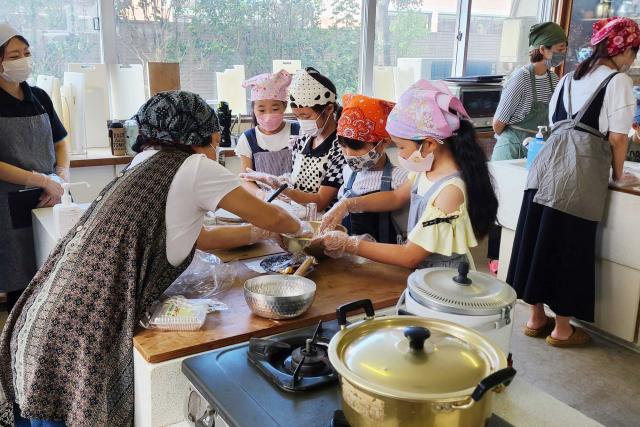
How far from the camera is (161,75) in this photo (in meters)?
3.21

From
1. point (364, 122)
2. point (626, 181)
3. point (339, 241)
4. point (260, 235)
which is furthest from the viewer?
point (626, 181)

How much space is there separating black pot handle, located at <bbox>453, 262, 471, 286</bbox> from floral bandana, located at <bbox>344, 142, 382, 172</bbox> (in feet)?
3.15

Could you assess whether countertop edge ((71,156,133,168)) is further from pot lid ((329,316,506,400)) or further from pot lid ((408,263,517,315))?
pot lid ((329,316,506,400))

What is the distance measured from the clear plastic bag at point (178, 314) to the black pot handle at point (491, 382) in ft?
2.30

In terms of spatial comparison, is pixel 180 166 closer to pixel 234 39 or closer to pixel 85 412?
pixel 85 412

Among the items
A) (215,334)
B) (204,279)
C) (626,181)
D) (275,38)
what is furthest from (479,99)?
(215,334)

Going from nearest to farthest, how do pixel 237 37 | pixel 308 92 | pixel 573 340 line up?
pixel 308 92 < pixel 573 340 < pixel 237 37

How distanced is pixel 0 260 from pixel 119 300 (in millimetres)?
1488

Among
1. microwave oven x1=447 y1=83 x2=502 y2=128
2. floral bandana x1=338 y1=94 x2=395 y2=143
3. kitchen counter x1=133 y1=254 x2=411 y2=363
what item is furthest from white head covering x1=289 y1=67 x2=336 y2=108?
microwave oven x1=447 y1=83 x2=502 y2=128

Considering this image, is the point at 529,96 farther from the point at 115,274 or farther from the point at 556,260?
the point at 115,274

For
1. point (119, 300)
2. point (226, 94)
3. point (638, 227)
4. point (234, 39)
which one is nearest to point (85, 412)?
point (119, 300)

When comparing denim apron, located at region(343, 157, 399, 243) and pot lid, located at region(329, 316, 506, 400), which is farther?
denim apron, located at region(343, 157, 399, 243)

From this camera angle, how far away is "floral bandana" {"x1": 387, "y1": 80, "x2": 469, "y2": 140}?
1492 mm

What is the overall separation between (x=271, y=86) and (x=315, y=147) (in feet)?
1.25
